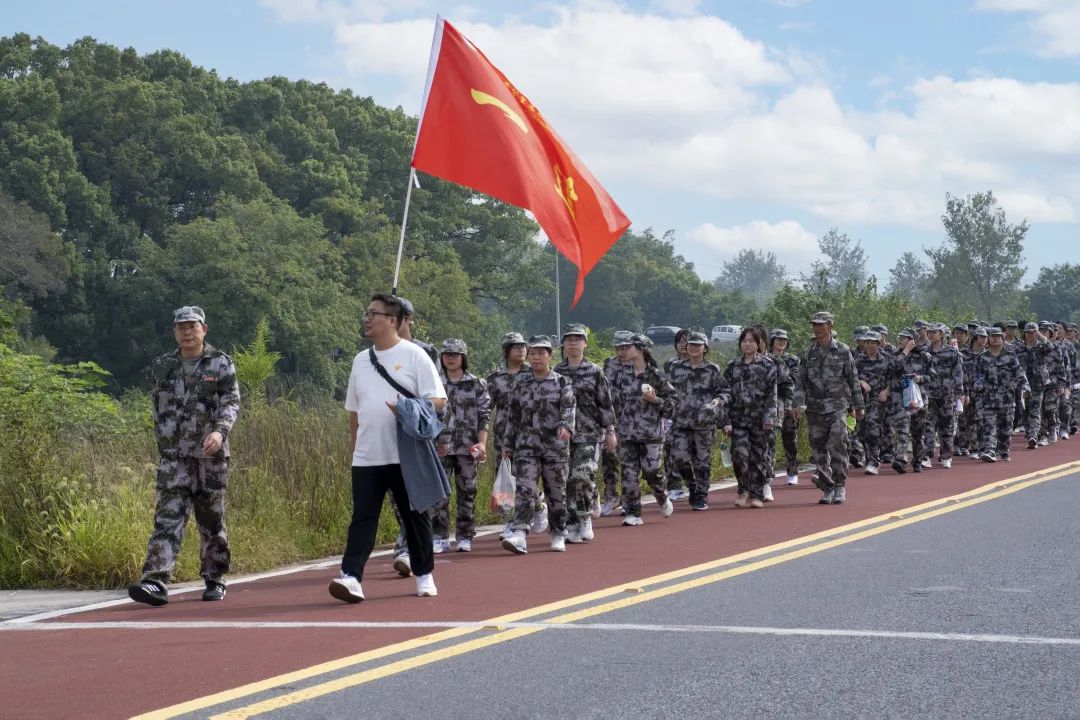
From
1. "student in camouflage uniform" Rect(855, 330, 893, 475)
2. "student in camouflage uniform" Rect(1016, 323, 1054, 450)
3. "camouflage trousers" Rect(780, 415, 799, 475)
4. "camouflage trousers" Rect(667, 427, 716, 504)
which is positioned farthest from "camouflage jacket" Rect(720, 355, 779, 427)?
"student in camouflage uniform" Rect(1016, 323, 1054, 450)

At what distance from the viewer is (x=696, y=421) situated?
51.9 feet

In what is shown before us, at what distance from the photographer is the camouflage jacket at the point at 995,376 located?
22562 millimetres

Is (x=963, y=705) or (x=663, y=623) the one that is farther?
(x=663, y=623)

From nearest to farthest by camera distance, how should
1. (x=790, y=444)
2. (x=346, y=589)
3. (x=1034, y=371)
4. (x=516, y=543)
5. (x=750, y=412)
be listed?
(x=346, y=589), (x=516, y=543), (x=750, y=412), (x=790, y=444), (x=1034, y=371)

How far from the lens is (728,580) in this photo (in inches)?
397

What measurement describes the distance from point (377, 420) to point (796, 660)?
3.28 metres

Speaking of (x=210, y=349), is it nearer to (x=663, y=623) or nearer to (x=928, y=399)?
(x=663, y=623)

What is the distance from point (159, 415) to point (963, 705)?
560 cm

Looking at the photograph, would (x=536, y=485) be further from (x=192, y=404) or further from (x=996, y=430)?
(x=996, y=430)

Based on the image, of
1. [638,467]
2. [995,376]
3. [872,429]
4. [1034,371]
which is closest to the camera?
[638,467]

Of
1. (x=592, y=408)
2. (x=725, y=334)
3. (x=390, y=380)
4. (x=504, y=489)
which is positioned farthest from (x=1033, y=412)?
(x=725, y=334)

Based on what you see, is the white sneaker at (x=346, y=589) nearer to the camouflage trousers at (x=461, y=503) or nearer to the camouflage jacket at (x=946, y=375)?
the camouflage trousers at (x=461, y=503)

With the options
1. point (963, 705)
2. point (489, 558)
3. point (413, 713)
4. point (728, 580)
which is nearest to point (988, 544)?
point (728, 580)

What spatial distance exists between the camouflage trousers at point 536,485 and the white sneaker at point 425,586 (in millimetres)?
2479
